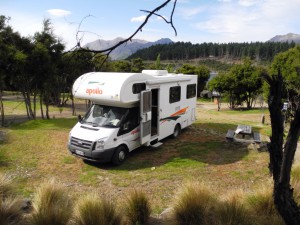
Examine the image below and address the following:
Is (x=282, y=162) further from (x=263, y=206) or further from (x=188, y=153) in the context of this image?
(x=188, y=153)

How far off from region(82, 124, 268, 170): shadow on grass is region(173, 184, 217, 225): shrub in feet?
14.1

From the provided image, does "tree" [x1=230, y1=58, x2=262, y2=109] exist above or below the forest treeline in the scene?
below

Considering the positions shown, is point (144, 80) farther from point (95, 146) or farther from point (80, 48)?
point (80, 48)

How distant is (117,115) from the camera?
979 centimetres

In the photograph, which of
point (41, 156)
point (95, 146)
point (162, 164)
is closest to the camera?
point (95, 146)

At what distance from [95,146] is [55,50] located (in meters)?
12.3

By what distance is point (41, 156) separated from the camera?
10.2 metres

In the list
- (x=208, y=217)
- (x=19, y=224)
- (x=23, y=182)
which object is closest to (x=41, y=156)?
Result: (x=23, y=182)

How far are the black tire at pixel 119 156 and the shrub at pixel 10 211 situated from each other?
4.52 metres

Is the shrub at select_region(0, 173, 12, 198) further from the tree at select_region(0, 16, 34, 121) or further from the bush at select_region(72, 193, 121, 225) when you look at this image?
the tree at select_region(0, 16, 34, 121)

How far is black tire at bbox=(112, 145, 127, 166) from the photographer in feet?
30.6

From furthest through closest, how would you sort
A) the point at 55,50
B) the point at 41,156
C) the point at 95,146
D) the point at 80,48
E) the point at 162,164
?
the point at 55,50 < the point at 41,156 < the point at 162,164 < the point at 95,146 < the point at 80,48

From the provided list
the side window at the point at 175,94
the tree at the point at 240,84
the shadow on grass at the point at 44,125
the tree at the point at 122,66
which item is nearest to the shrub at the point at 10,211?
the side window at the point at 175,94

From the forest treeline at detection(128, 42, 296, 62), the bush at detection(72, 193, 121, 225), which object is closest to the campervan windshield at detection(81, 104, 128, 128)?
the bush at detection(72, 193, 121, 225)
